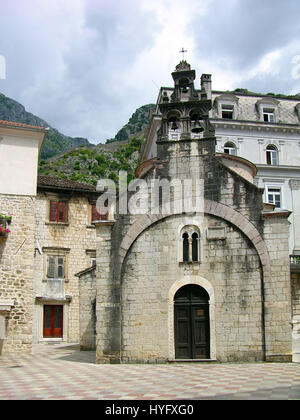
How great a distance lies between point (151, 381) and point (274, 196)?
27.3m

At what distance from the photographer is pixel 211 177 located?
57.6 ft

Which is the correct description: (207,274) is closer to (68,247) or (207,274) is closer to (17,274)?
(17,274)

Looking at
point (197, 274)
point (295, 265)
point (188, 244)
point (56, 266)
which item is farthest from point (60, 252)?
point (295, 265)

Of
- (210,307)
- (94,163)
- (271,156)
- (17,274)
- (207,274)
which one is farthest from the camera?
(94,163)

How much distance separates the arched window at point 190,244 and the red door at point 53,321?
14746mm

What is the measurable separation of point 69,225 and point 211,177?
1521 centimetres

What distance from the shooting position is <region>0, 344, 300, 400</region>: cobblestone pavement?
945 cm

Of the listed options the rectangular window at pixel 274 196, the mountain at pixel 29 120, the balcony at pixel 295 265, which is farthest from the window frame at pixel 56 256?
the mountain at pixel 29 120

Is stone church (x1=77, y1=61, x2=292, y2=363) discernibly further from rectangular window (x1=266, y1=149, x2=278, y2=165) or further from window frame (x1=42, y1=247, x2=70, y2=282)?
rectangular window (x1=266, y1=149, x2=278, y2=165)

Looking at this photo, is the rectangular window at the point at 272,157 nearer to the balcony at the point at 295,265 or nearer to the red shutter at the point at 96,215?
the red shutter at the point at 96,215

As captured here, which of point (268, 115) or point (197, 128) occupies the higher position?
point (268, 115)

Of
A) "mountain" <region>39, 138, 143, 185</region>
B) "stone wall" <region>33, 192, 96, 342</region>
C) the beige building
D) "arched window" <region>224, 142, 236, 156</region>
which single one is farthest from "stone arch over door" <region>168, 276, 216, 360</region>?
"mountain" <region>39, 138, 143, 185</region>

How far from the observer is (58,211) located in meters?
30.4

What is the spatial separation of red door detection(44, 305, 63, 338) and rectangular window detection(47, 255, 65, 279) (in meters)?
1.98
